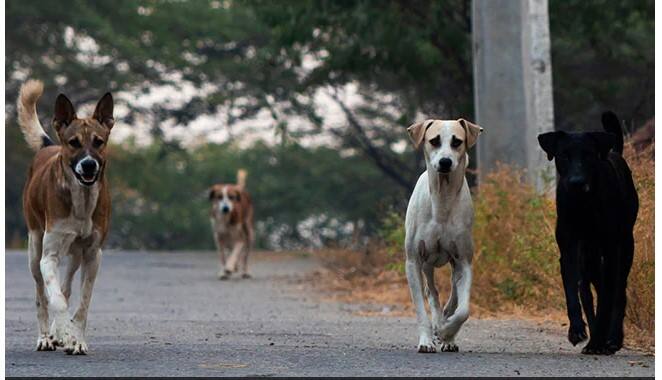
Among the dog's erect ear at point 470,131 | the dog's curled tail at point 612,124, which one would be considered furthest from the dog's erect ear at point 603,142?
the dog's erect ear at point 470,131

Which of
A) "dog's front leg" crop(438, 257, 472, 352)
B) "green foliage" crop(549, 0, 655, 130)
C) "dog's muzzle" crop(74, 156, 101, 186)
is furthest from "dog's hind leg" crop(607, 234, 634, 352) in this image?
"green foliage" crop(549, 0, 655, 130)

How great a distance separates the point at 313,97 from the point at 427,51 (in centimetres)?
1136

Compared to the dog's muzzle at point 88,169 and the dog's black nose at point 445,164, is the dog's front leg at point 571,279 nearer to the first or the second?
the dog's black nose at point 445,164

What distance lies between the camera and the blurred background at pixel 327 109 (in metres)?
15.6

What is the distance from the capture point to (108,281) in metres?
22.3

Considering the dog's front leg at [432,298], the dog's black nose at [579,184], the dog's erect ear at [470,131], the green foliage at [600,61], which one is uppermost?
the green foliage at [600,61]

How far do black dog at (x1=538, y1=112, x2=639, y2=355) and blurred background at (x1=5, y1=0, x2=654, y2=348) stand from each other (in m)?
1.03

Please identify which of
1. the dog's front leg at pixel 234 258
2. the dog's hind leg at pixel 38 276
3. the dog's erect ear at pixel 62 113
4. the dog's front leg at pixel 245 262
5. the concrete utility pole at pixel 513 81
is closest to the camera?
the dog's erect ear at pixel 62 113

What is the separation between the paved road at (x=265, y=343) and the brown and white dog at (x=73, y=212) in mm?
240

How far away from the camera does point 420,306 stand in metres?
10.4

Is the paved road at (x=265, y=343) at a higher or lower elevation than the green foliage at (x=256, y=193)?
lower

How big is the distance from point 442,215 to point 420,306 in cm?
65

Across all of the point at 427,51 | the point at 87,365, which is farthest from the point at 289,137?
the point at 87,365

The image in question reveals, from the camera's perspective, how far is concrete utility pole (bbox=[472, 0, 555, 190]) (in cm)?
1869
